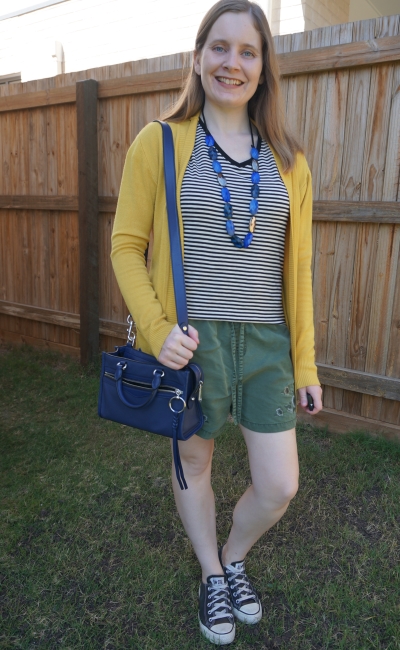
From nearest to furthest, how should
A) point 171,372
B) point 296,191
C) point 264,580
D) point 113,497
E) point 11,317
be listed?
point 171,372 < point 296,191 < point 264,580 < point 113,497 < point 11,317

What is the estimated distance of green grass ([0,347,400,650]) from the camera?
A: 1976 millimetres

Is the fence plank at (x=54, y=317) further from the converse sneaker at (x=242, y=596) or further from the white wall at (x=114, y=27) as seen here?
the white wall at (x=114, y=27)

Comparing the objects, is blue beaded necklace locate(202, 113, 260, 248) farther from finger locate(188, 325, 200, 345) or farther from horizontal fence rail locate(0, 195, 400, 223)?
horizontal fence rail locate(0, 195, 400, 223)

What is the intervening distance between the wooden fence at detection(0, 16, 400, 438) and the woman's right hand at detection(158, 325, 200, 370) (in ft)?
6.37

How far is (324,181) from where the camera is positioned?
3250 mm

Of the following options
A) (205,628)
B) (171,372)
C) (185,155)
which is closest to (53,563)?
(205,628)

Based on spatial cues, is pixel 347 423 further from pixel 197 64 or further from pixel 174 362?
pixel 197 64

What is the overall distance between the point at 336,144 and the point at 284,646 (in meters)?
2.54

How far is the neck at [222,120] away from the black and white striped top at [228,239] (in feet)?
0.14

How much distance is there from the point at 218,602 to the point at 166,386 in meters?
0.89

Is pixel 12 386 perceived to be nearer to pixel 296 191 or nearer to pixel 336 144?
pixel 336 144

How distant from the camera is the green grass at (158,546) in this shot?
198cm

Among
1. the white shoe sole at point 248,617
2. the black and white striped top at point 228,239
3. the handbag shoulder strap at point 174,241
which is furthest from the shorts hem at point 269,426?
the white shoe sole at point 248,617

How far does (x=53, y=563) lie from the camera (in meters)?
2.30
